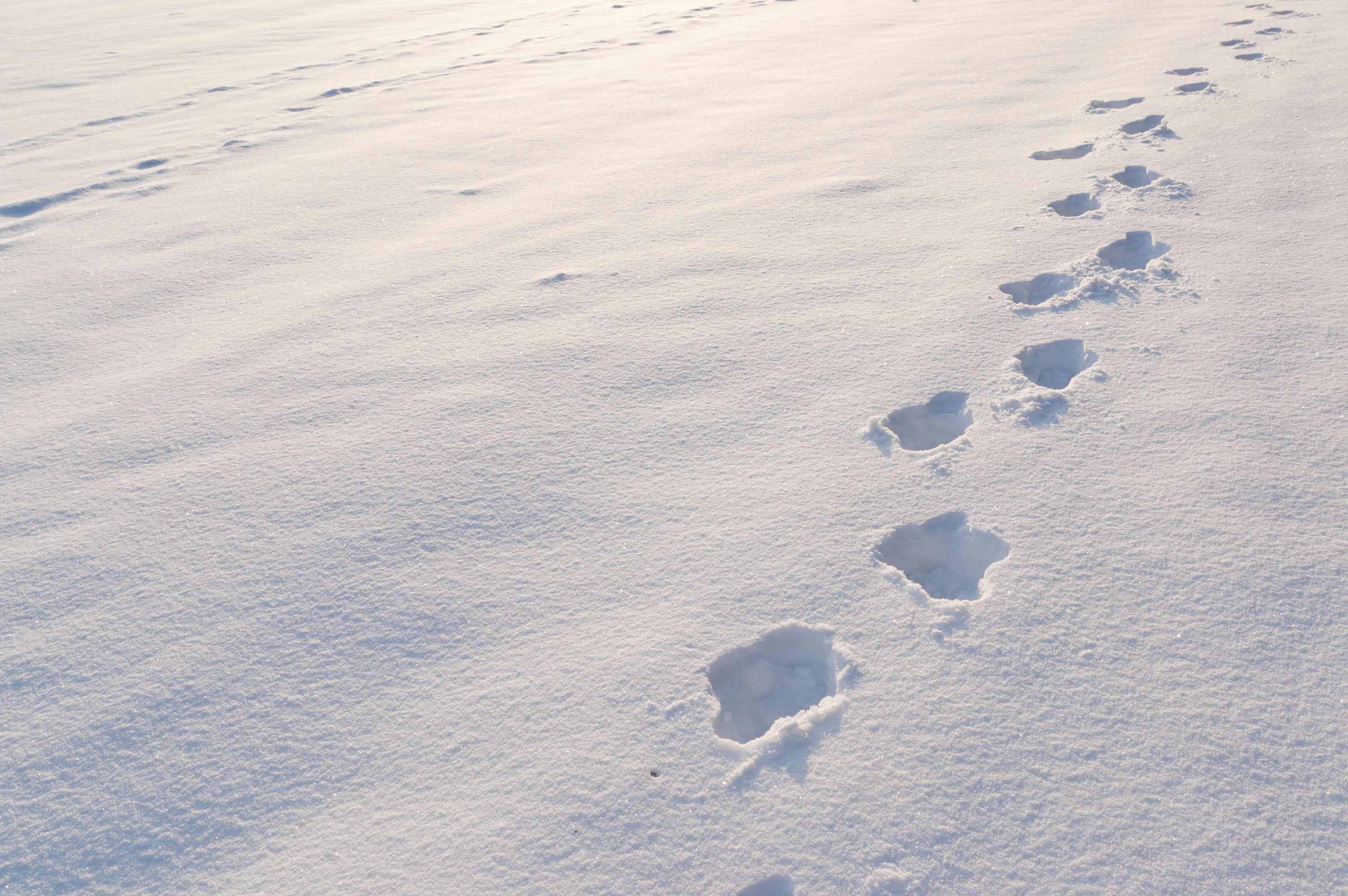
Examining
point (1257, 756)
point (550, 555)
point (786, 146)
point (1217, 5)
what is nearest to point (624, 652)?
point (550, 555)

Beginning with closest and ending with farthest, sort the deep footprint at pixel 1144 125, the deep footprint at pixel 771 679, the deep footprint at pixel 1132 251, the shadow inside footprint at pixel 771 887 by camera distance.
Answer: the shadow inside footprint at pixel 771 887
the deep footprint at pixel 771 679
the deep footprint at pixel 1132 251
the deep footprint at pixel 1144 125

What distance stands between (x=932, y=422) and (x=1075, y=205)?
1.14 meters

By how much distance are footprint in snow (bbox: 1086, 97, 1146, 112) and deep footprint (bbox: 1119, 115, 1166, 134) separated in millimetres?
150

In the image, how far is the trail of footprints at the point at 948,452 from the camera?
1.12 metres

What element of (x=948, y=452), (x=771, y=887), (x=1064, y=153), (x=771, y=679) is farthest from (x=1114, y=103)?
(x=771, y=887)

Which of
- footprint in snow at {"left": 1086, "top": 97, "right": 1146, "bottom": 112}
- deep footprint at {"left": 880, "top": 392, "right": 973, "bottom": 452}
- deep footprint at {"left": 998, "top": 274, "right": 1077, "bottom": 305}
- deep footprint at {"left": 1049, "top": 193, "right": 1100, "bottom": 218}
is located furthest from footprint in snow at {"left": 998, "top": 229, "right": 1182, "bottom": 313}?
footprint in snow at {"left": 1086, "top": 97, "right": 1146, "bottom": 112}

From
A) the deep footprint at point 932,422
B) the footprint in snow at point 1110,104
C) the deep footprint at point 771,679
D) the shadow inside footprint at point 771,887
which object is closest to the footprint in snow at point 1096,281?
the deep footprint at point 932,422

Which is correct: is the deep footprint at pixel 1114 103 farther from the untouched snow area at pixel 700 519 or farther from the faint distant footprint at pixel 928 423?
the faint distant footprint at pixel 928 423

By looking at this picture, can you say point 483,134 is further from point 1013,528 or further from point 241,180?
point 1013,528

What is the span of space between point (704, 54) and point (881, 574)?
12.5 ft

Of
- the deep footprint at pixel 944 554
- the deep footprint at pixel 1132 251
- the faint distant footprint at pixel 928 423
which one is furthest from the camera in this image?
the deep footprint at pixel 1132 251

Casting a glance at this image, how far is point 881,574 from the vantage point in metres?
1.26

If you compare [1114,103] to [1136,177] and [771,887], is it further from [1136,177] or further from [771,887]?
[771,887]

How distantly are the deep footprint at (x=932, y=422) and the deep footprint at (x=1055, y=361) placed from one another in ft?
0.64
